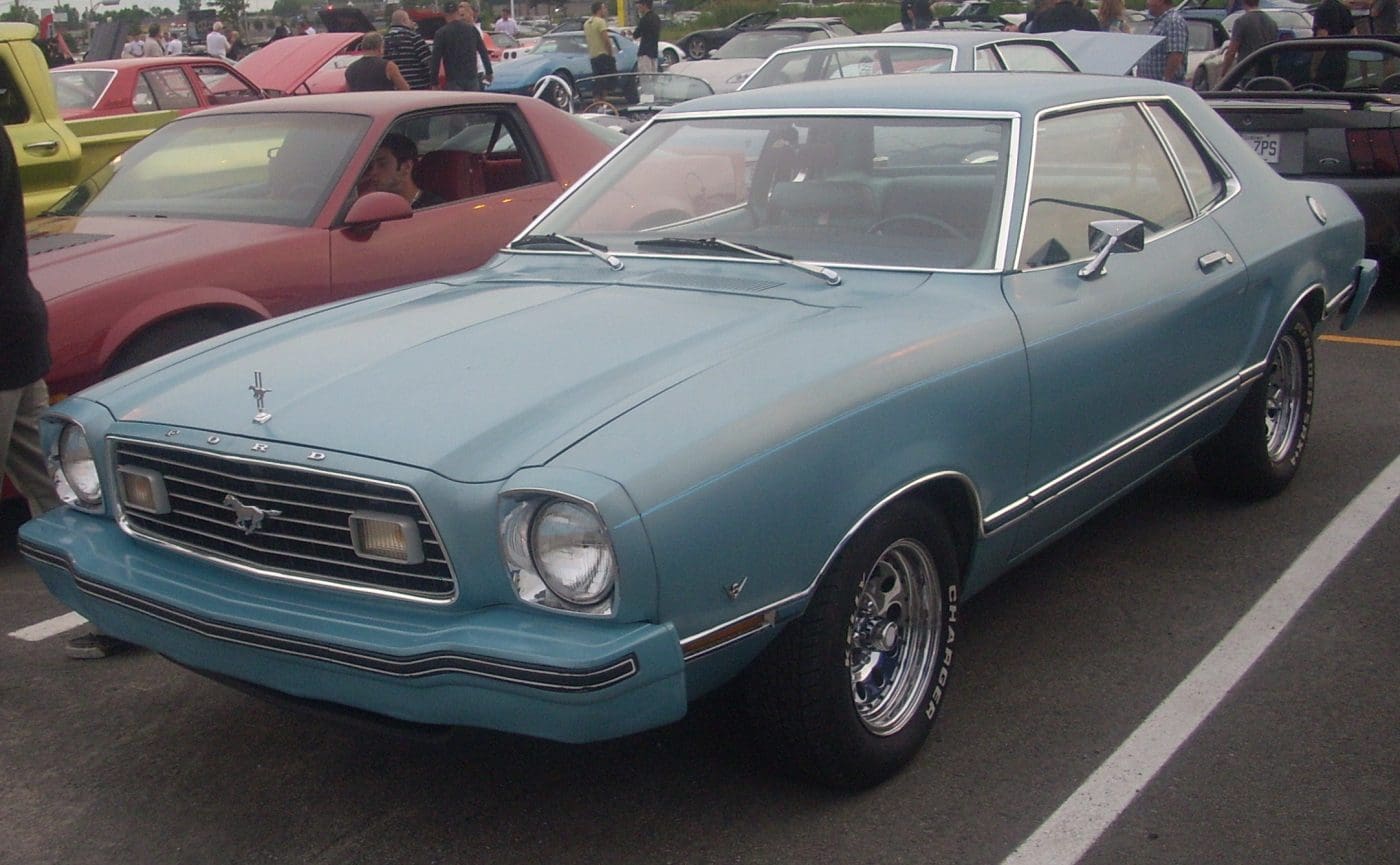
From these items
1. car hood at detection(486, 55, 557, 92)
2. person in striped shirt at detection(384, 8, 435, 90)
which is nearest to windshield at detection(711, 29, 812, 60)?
car hood at detection(486, 55, 557, 92)

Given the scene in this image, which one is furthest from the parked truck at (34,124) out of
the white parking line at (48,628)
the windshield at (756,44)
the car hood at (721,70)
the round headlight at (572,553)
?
the windshield at (756,44)

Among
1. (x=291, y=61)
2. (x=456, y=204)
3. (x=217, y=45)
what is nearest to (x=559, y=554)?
(x=456, y=204)

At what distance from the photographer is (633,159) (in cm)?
470

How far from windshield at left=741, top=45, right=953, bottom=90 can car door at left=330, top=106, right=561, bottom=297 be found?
7.77ft

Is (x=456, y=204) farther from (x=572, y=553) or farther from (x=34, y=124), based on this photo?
(x=572, y=553)

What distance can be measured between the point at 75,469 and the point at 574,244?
5.08 feet

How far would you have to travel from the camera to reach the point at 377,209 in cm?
568

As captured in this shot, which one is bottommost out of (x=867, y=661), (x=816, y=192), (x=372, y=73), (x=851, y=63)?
(x=867, y=661)

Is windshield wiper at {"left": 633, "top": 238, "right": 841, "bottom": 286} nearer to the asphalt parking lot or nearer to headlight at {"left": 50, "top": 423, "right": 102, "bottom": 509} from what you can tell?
the asphalt parking lot

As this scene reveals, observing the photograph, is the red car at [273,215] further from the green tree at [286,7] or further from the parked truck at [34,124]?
the green tree at [286,7]

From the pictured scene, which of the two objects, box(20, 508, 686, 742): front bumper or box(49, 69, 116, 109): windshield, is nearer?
box(20, 508, 686, 742): front bumper

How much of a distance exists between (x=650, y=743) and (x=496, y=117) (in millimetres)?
4033

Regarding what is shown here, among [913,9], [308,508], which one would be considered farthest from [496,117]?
[913,9]

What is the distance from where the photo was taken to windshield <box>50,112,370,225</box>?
19.7 ft
